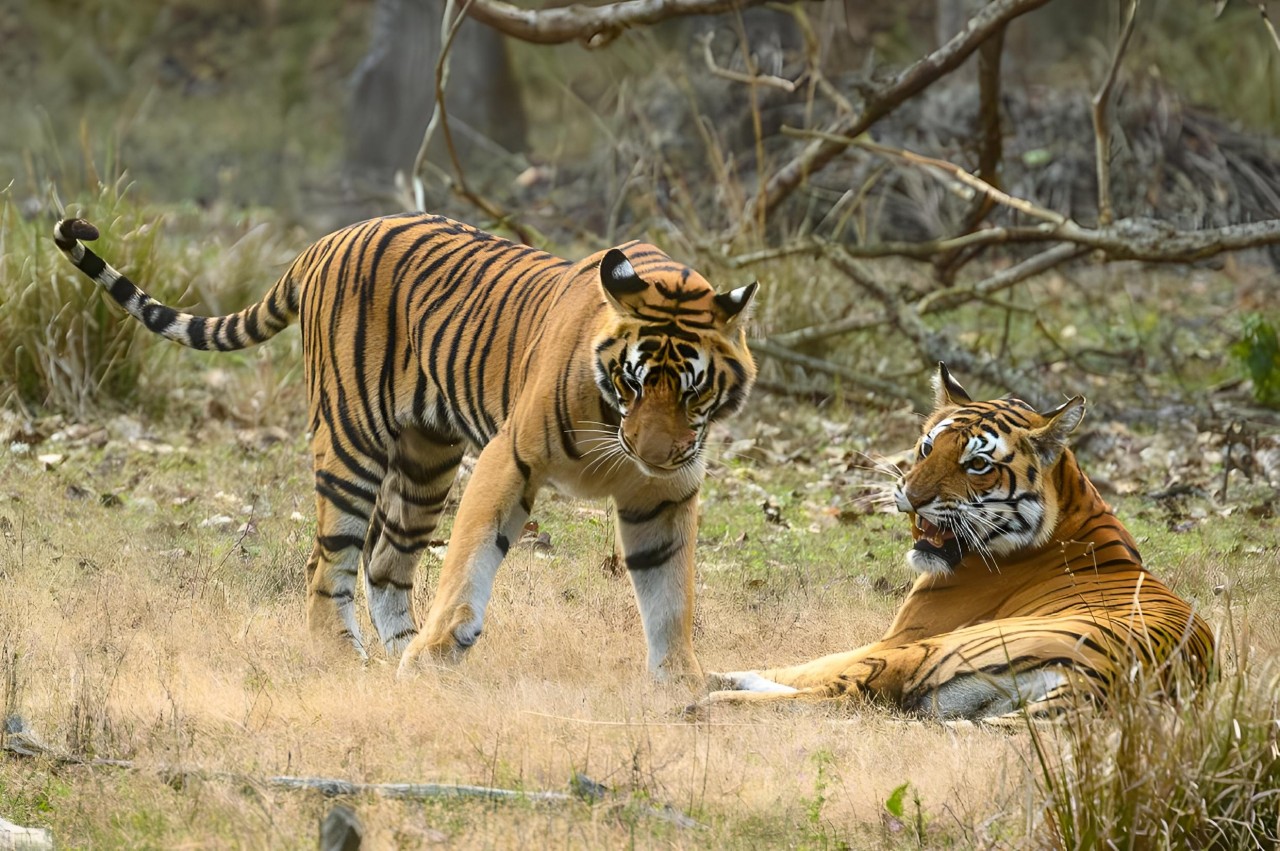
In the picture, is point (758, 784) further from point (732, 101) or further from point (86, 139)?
point (732, 101)

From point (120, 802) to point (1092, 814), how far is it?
6.93 feet

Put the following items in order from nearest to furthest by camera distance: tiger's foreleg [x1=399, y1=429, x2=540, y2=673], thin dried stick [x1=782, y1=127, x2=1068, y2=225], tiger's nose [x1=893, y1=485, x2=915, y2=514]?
tiger's foreleg [x1=399, y1=429, x2=540, y2=673], tiger's nose [x1=893, y1=485, x2=915, y2=514], thin dried stick [x1=782, y1=127, x2=1068, y2=225]

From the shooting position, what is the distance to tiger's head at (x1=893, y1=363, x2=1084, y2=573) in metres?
4.63

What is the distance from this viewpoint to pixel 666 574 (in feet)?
15.0

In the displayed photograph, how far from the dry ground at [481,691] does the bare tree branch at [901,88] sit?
2.29 m

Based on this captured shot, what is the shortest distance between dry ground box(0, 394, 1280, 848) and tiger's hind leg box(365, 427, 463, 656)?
0.30 m

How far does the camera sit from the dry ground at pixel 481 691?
3451mm

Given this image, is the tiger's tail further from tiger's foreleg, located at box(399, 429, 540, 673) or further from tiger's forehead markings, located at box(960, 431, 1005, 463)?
tiger's forehead markings, located at box(960, 431, 1005, 463)

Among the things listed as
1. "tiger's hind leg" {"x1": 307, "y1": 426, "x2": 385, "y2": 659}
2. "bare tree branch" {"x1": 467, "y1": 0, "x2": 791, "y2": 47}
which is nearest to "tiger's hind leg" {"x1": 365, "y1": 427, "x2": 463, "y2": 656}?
"tiger's hind leg" {"x1": 307, "y1": 426, "x2": 385, "y2": 659}

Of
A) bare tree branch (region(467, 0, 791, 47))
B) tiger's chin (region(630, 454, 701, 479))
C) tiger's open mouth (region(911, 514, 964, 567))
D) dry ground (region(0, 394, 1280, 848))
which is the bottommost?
dry ground (region(0, 394, 1280, 848))

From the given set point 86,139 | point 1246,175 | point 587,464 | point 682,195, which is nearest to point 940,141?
point 1246,175

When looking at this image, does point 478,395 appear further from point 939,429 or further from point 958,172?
point 958,172

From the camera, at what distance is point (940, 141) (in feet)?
46.0

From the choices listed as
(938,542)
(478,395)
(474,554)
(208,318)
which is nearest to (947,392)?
(938,542)
